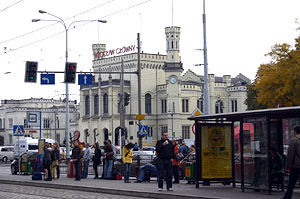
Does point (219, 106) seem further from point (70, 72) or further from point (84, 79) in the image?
point (70, 72)

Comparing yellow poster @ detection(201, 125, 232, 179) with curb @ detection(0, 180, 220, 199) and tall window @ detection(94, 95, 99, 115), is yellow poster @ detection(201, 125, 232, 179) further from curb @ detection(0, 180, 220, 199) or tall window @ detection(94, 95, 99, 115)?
tall window @ detection(94, 95, 99, 115)

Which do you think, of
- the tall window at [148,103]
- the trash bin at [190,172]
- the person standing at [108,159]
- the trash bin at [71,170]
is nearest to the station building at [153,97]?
the tall window at [148,103]

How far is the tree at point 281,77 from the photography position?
48438mm

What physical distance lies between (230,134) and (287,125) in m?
2.11

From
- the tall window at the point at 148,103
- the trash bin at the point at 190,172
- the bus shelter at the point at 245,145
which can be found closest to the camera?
the bus shelter at the point at 245,145

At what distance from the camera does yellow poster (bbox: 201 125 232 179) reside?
2034 cm

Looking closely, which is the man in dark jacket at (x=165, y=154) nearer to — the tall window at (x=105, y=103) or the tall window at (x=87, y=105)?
the tall window at (x=105, y=103)

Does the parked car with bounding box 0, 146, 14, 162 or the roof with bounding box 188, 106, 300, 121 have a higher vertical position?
the roof with bounding box 188, 106, 300, 121

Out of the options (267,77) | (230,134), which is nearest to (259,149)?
(230,134)

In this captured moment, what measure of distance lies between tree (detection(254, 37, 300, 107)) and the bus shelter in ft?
90.9

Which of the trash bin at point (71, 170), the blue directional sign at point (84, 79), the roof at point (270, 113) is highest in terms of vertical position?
the blue directional sign at point (84, 79)

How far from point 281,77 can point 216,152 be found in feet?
99.8

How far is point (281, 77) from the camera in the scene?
1954 inches

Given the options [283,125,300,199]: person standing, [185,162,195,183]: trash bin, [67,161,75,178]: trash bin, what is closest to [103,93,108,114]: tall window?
[67,161,75,178]: trash bin
